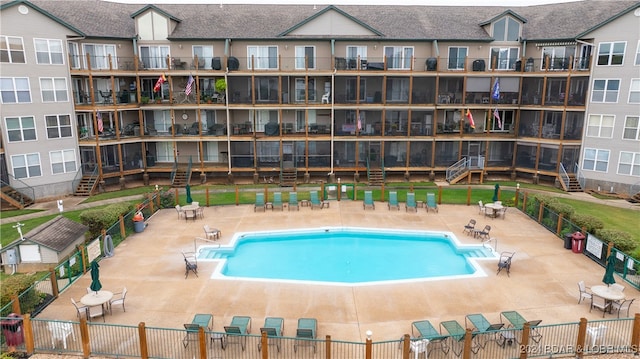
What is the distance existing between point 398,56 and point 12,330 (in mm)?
30212

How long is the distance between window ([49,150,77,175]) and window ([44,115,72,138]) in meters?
1.16

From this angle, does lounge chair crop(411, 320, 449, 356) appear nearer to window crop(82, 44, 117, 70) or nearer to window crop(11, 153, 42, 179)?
window crop(11, 153, 42, 179)

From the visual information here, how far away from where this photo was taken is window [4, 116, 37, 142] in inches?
1141

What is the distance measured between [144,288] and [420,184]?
867 inches

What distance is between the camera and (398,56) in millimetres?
35656

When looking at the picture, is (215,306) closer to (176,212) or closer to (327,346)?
(327,346)

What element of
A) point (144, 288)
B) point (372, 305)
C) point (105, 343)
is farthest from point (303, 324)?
point (144, 288)

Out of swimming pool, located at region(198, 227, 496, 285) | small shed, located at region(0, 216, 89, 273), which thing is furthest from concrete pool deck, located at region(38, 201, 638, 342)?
small shed, located at region(0, 216, 89, 273)

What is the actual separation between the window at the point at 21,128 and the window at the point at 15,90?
1.16m

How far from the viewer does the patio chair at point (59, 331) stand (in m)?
13.6

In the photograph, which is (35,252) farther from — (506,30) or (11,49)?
(506,30)

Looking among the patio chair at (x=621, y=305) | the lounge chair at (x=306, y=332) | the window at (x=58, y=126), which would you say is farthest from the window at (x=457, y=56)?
the window at (x=58, y=126)

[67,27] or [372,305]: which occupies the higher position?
[67,27]

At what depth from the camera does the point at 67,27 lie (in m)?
30.4
